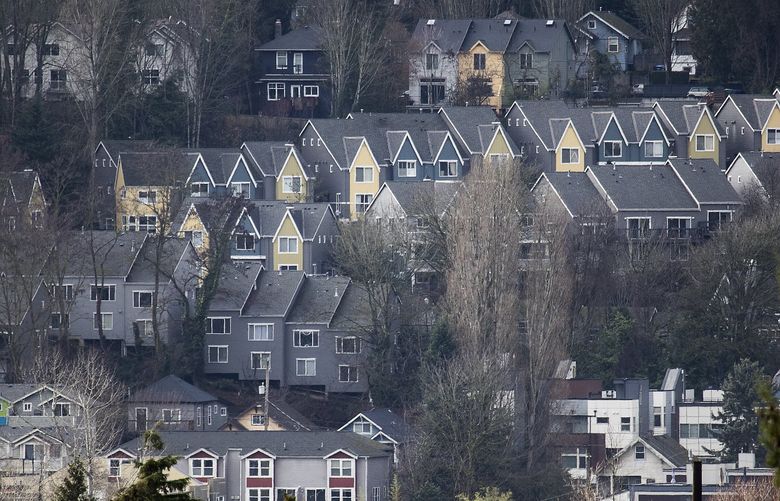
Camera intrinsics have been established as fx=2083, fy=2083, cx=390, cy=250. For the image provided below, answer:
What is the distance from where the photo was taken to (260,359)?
58594 millimetres

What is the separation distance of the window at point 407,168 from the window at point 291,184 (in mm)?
3441

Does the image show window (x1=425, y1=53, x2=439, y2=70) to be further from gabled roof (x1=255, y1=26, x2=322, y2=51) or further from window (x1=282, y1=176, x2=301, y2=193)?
window (x1=282, y1=176, x2=301, y2=193)

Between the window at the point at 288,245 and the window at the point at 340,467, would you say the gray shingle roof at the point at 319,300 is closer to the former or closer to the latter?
the window at the point at 288,245

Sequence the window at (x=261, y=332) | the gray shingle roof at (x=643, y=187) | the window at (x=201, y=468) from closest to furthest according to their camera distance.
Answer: the window at (x=201, y=468) < the window at (x=261, y=332) < the gray shingle roof at (x=643, y=187)

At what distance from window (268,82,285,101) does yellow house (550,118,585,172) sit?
11.2 m

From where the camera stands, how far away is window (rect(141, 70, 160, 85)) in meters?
68.9

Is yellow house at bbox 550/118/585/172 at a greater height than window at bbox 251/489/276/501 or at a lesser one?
greater

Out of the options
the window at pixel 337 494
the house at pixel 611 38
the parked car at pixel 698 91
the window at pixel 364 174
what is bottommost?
the window at pixel 337 494

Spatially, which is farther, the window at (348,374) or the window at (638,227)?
the window at (638,227)

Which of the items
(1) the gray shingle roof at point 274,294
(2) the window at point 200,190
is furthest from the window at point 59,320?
(2) the window at point 200,190

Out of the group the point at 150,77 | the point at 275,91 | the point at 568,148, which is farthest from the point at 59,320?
the point at 275,91

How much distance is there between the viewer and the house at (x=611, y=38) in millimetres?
80125

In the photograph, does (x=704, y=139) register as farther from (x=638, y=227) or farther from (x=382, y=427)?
(x=382, y=427)

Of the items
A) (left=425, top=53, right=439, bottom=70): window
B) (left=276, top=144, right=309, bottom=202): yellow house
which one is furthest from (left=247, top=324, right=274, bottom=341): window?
(left=425, top=53, right=439, bottom=70): window
